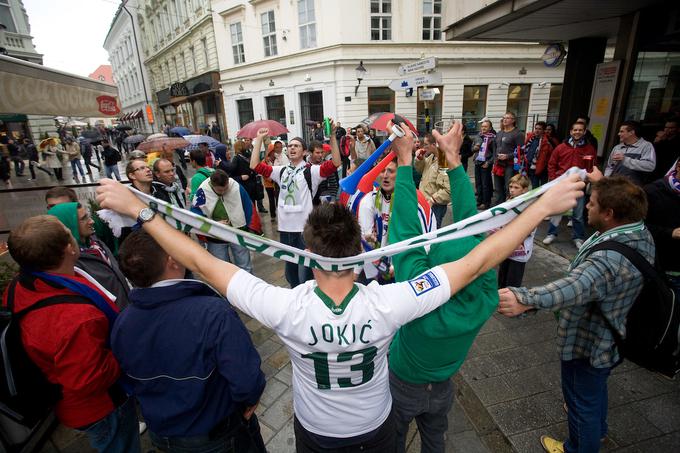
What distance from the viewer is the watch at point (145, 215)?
135 centimetres

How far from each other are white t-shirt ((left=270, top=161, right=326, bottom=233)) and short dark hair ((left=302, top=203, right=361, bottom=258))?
3.01 m

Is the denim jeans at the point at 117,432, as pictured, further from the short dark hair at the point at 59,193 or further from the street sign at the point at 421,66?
the street sign at the point at 421,66

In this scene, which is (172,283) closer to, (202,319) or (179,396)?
(202,319)

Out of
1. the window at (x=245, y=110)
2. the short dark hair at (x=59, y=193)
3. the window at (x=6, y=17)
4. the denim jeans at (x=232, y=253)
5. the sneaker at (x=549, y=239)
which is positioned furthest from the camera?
the window at (x=245, y=110)

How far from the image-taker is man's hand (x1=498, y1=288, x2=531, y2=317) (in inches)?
67.0

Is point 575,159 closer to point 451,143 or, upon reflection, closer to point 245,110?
point 451,143

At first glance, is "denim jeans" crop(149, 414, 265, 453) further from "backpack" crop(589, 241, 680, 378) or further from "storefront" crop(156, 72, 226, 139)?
"storefront" crop(156, 72, 226, 139)

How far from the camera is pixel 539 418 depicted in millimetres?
2695

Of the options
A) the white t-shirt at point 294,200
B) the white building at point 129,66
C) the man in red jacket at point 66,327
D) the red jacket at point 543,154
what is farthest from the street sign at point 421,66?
the white building at point 129,66

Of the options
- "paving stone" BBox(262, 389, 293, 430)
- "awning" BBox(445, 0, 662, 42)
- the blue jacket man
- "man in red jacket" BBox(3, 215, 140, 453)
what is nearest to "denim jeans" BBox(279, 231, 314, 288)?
"paving stone" BBox(262, 389, 293, 430)

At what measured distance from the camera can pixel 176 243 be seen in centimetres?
139

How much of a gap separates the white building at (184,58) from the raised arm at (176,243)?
26.4 meters

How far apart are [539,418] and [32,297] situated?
360 cm

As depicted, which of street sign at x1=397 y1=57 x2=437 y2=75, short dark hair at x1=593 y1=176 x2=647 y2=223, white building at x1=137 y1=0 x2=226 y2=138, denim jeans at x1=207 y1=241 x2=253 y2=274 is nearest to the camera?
short dark hair at x1=593 y1=176 x2=647 y2=223
